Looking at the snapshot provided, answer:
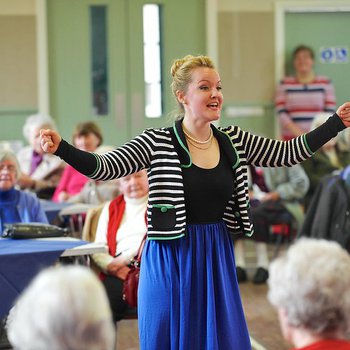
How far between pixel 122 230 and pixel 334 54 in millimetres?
4196

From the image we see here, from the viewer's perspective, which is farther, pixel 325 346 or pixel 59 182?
pixel 59 182

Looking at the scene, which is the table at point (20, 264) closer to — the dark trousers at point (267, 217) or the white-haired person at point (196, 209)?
the white-haired person at point (196, 209)

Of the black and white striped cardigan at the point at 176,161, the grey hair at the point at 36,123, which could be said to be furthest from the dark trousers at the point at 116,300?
the grey hair at the point at 36,123

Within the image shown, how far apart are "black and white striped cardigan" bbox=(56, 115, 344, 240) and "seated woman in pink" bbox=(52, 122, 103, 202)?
9.24 feet

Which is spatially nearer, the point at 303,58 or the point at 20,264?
the point at 20,264

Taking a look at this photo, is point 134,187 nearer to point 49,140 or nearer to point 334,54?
point 49,140

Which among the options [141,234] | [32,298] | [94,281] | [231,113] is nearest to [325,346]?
[94,281]

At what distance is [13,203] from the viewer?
436cm

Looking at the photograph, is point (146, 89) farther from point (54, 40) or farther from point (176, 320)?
point (176, 320)

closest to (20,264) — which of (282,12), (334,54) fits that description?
(282,12)

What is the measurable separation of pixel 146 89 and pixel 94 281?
6.29 metres

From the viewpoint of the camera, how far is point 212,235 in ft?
9.34

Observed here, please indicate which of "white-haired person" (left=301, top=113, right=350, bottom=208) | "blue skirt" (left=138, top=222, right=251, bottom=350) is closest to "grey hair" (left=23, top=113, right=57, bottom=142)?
"white-haired person" (left=301, top=113, right=350, bottom=208)

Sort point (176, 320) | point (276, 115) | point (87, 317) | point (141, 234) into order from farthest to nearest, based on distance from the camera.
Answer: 1. point (276, 115)
2. point (141, 234)
3. point (176, 320)
4. point (87, 317)
